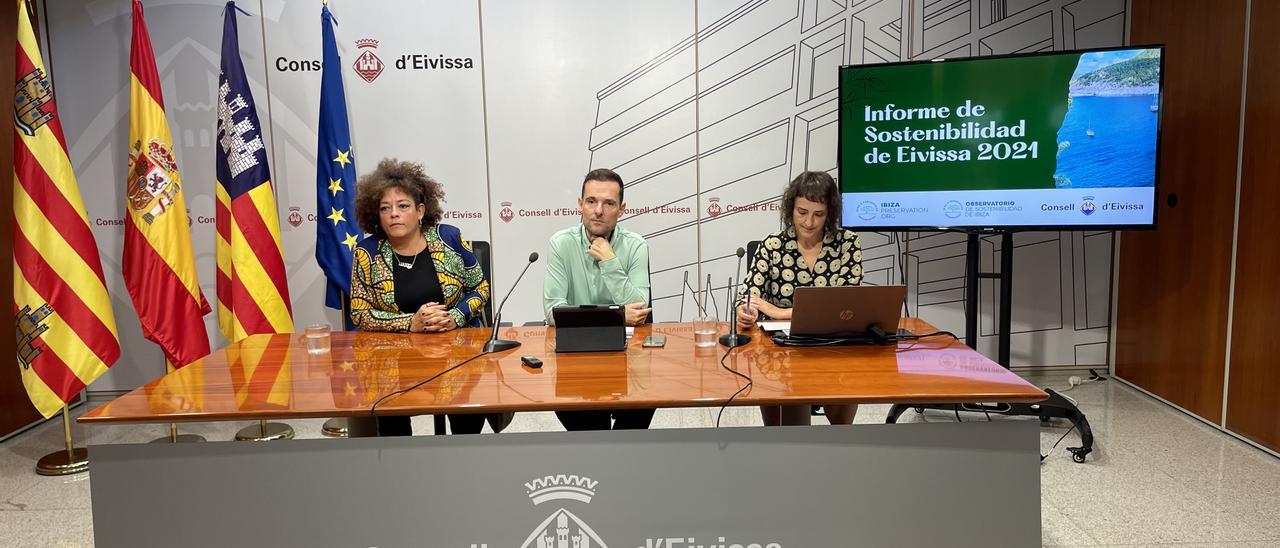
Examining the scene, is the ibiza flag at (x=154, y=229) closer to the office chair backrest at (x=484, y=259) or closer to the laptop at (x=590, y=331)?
the office chair backrest at (x=484, y=259)

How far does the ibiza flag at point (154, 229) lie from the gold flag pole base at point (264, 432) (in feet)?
1.45

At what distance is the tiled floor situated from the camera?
2.47 m

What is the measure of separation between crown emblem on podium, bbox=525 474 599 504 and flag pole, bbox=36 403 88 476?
259cm

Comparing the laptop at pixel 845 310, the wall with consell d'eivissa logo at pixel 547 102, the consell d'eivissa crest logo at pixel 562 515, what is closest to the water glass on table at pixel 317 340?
the consell d'eivissa crest logo at pixel 562 515

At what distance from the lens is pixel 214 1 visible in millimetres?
4039

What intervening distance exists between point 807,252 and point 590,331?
1.09m

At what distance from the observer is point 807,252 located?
115 inches

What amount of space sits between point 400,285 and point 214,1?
244 centimetres

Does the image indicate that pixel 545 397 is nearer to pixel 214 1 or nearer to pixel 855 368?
pixel 855 368

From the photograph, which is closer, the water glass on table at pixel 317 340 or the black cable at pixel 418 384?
the black cable at pixel 418 384

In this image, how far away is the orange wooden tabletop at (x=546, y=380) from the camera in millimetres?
1732

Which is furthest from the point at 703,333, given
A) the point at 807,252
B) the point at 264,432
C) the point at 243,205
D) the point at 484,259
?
the point at 243,205

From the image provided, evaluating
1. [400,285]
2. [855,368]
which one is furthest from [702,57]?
[855,368]

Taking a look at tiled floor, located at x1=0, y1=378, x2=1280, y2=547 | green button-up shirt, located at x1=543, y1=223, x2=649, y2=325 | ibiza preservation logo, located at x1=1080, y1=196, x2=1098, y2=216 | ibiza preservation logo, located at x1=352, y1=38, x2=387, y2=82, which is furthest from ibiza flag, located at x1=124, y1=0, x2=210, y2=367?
ibiza preservation logo, located at x1=1080, y1=196, x2=1098, y2=216
